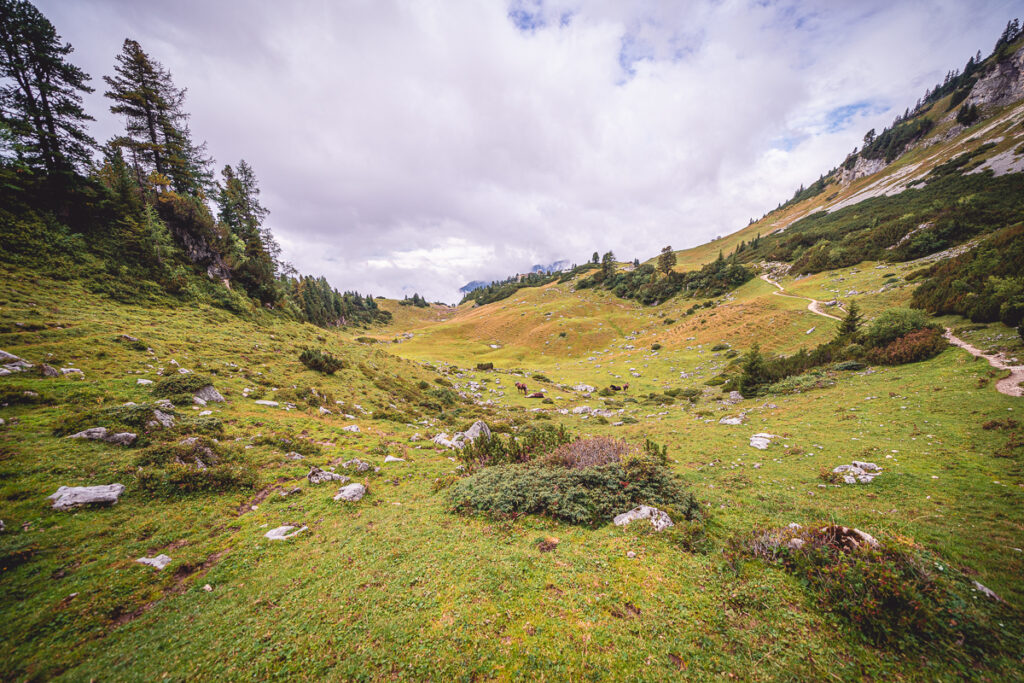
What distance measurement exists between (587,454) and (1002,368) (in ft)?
68.1

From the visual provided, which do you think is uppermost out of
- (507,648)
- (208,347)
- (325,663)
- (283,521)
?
(208,347)

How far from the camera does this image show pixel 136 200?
28844mm

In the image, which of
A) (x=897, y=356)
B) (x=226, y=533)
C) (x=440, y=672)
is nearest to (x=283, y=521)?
(x=226, y=533)

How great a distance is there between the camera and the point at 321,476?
37.4ft

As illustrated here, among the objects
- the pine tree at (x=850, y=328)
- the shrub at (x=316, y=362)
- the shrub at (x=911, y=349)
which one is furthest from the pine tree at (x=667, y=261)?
the shrub at (x=316, y=362)

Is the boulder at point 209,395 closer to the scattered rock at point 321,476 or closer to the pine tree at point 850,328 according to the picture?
the scattered rock at point 321,476

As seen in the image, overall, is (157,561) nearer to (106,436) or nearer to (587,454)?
(106,436)

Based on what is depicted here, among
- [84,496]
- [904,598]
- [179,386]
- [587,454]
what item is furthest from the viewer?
[179,386]

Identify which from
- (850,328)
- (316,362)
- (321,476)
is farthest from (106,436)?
(850,328)

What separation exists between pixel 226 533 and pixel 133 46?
50.0 m

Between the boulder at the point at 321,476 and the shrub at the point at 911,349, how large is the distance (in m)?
32.3

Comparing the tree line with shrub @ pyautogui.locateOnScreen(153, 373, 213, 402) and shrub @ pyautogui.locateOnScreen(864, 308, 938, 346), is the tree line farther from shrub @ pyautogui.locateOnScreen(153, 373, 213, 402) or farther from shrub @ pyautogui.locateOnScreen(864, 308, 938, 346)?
shrub @ pyautogui.locateOnScreen(864, 308, 938, 346)

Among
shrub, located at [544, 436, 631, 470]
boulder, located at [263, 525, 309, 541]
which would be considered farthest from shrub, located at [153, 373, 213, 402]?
shrub, located at [544, 436, 631, 470]

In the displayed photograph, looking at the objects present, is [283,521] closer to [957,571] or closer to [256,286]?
[957,571]
